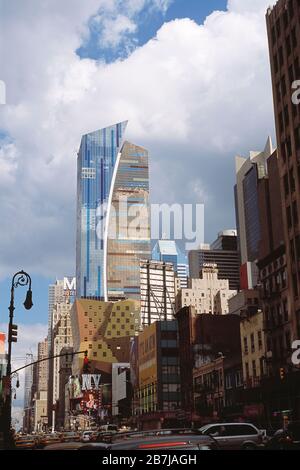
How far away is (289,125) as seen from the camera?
231ft

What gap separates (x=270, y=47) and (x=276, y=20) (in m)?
3.35

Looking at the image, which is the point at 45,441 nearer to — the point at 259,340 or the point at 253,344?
the point at 259,340

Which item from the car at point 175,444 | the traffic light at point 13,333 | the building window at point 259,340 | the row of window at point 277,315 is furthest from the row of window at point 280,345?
the car at point 175,444

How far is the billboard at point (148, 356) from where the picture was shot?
133 m

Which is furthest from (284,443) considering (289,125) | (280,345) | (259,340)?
(259,340)

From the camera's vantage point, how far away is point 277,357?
7125 cm

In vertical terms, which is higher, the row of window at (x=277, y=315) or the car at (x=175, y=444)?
the row of window at (x=277, y=315)

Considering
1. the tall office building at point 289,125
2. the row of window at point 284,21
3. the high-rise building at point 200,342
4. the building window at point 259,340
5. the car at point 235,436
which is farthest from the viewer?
the high-rise building at point 200,342

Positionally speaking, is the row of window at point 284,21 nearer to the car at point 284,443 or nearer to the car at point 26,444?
the car at point 284,443

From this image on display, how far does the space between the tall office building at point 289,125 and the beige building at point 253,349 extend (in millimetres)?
9536

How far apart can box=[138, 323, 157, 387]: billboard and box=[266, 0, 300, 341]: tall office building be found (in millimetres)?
66563

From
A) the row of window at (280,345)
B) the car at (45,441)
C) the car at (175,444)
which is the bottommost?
the car at (45,441)
